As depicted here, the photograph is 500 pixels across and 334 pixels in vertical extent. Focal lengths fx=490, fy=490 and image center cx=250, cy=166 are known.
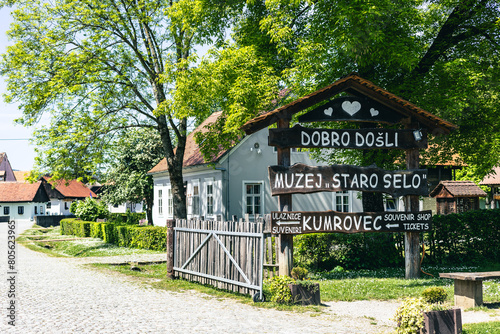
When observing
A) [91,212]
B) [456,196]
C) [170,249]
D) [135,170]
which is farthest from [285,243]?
[135,170]

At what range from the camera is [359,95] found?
12359mm

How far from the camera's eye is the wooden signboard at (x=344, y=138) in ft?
37.6

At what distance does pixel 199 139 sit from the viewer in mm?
19141

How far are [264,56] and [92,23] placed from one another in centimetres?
1009

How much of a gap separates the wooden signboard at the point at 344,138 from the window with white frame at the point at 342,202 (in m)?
15.8

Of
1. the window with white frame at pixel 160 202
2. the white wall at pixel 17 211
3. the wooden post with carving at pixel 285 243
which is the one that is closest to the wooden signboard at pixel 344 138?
the wooden post with carving at pixel 285 243

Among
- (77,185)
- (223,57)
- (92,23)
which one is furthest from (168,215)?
(77,185)

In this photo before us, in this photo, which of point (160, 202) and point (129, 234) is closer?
point (129, 234)

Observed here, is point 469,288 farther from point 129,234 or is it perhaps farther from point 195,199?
point 195,199

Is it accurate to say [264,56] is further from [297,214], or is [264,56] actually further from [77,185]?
[77,185]

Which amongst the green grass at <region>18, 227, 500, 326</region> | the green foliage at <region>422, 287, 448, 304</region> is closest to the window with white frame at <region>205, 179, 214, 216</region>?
the green grass at <region>18, 227, 500, 326</region>

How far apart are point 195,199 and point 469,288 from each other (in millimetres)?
21426

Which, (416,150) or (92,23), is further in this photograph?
Answer: (92,23)

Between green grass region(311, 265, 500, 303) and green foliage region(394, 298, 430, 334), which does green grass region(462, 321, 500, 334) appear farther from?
green grass region(311, 265, 500, 303)
